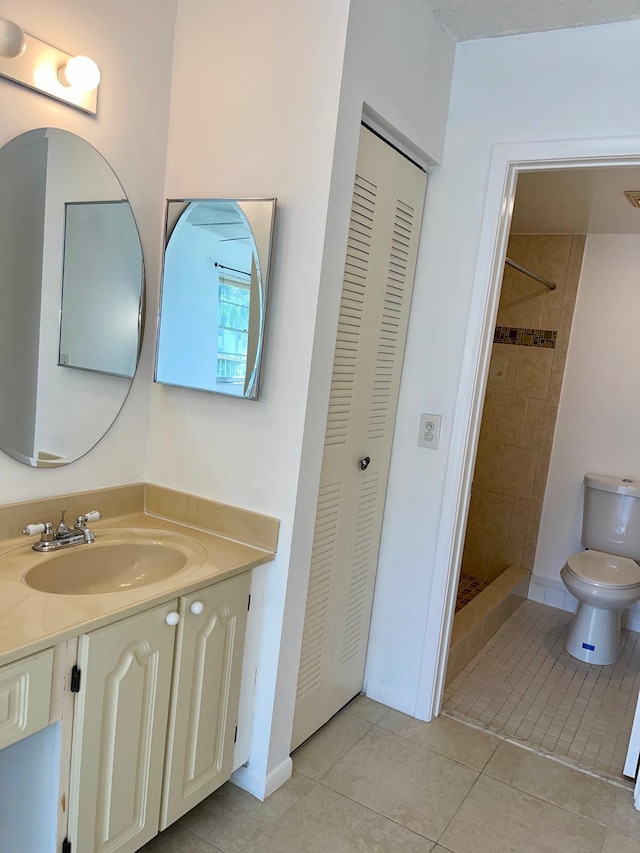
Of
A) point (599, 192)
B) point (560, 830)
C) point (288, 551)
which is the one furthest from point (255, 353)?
point (599, 192)

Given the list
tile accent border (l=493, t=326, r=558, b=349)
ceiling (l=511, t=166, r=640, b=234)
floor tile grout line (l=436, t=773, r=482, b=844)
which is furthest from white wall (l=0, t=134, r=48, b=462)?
tile accent border (l=493, t=326, r=558, b=349)

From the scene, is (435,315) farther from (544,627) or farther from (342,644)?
(544,627)

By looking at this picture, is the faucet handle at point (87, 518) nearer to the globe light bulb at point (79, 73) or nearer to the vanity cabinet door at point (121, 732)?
the vanity cabinet door at point (121, 732)

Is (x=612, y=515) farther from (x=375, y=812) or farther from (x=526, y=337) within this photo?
(x=375, y=812)

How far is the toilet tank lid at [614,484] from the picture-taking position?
336 centimetres

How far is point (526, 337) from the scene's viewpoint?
3803mm

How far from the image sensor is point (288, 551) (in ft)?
5.90

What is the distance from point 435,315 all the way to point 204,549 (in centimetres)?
116

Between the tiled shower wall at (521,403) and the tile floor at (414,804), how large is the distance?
173cm

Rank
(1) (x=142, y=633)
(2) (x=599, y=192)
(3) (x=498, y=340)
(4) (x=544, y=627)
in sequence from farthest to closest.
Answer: (3) (x=498, y=340) < (4) (x=544, y=627) < (2) (x=599, y=192) < (1) (x=142, y=633)

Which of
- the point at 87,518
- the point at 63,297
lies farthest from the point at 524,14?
the point at 87,518

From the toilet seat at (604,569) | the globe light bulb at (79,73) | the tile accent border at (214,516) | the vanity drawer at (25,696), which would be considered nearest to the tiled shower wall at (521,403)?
the toilet seat at (604,569)

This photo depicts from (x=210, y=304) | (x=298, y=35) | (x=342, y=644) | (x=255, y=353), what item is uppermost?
(x=298, y=35)

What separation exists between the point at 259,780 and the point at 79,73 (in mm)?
2007
